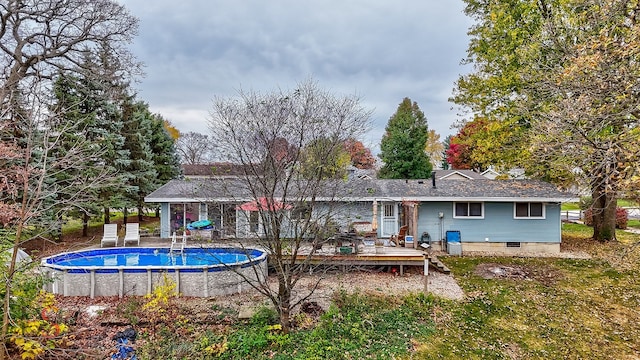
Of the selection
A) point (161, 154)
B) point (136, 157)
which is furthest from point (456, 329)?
point (161, 154)

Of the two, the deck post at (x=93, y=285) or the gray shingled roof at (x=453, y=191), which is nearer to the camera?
the deck post at (x=93, y=285)

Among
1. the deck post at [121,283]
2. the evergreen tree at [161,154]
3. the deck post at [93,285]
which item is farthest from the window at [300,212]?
Answer: the evergreen tree at [161,154]

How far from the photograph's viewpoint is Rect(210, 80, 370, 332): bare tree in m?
6.81

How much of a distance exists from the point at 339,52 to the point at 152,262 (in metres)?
12.0

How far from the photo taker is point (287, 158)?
702 cm

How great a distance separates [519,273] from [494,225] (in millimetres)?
3683

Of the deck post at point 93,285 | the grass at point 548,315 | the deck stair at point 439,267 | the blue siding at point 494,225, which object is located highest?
the blue siding at point 494,225

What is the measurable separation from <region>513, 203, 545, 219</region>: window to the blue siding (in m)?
0.17

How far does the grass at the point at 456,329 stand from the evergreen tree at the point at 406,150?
16457 millimetres

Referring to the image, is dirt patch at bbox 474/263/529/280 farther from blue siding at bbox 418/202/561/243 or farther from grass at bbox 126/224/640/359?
blue siding at bbox 418/202/561/243

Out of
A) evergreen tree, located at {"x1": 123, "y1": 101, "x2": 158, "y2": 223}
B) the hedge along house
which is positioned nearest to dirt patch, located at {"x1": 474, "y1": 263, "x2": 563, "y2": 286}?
the hedge along house

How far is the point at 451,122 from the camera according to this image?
1764cm

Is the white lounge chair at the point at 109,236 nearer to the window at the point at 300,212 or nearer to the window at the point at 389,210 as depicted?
the window at the point at 300,212

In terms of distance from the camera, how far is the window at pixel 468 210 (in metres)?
14.3
